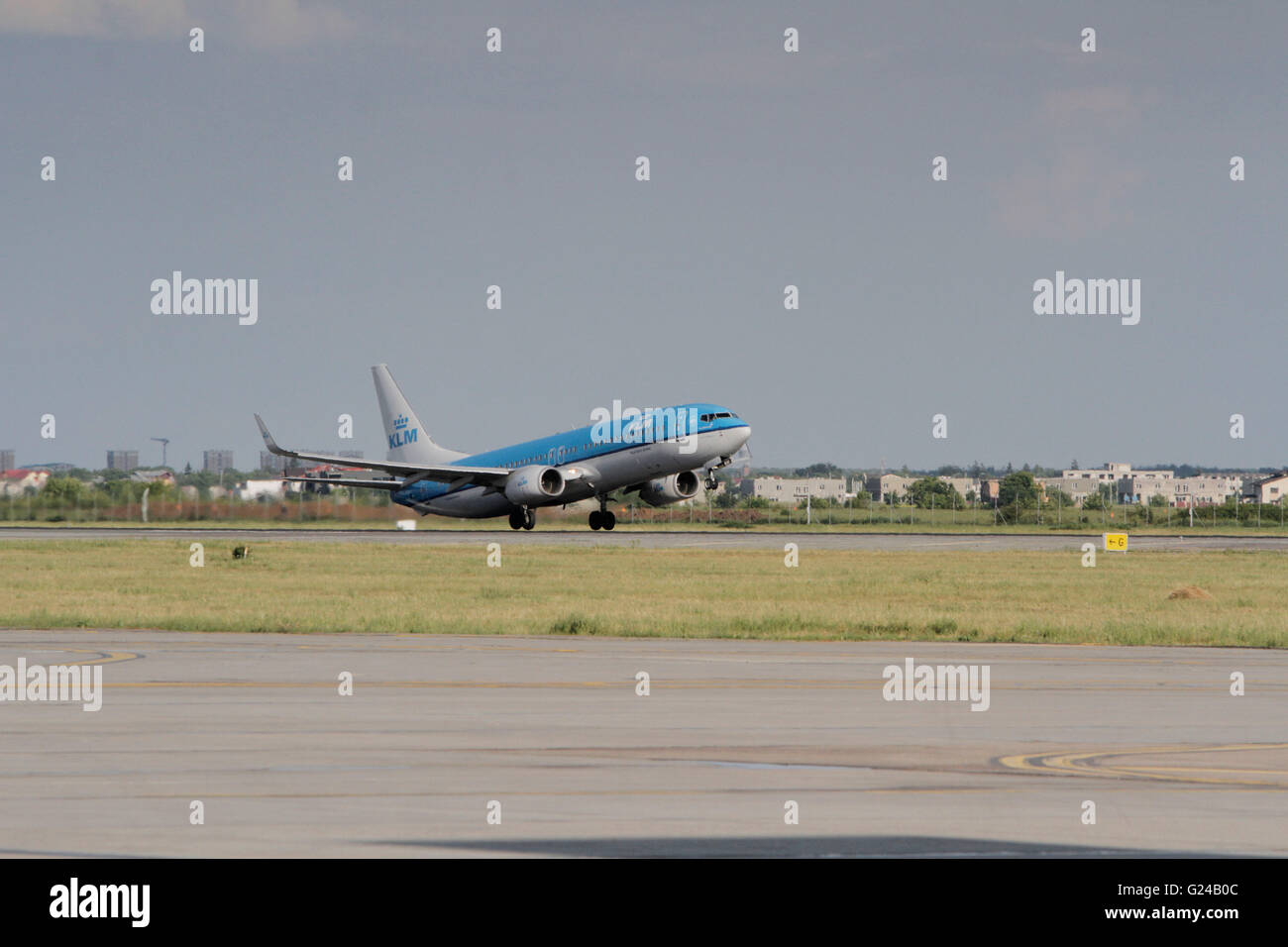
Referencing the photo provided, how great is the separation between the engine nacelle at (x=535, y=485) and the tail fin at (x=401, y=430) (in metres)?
14.6

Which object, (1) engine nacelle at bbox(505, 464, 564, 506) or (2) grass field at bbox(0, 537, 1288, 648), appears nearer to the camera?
(2) grass field at bbox(0, 537, 1288, 648)

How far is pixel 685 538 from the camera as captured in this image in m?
84.3

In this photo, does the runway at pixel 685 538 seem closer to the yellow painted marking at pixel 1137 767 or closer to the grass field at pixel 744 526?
the grass field at pixel 744 526


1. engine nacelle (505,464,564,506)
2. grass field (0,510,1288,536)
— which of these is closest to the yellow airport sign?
grass field (0,510,1288,536)

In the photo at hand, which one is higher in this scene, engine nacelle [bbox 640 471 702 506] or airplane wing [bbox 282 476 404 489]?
airplane wing [bbox 282 476 404 489]

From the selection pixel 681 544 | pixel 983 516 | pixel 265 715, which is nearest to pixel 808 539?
pixel 681 544

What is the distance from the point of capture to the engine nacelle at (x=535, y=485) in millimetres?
73688

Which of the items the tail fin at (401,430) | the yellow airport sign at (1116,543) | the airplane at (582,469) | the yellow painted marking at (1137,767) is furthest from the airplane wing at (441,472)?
the yellow painted marking at (1137,767)

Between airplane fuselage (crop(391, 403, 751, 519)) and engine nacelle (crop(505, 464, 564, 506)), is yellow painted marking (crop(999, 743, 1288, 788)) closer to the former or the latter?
airplane fuselage (crop(391, 403, 751, 519))

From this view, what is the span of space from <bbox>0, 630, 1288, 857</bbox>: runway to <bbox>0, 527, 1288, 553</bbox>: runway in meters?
48.8

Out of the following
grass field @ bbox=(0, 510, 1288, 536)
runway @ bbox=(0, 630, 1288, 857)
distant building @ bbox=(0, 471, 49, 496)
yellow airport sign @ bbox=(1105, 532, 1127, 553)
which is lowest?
runway @ bbox=(0, 630, 1288, 857)

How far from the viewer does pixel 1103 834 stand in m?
12.5

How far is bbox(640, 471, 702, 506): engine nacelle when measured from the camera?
7612 centimetres
